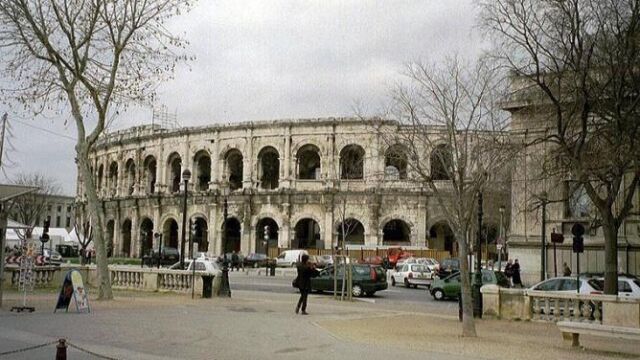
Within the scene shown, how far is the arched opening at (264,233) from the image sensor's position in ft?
194

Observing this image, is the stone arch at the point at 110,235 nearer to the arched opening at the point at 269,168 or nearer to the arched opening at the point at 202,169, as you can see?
the arched opening at the point at 202,169

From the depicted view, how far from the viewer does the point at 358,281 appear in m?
28.7

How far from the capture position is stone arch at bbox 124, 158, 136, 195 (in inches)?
2677

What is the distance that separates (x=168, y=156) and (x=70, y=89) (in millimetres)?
42153

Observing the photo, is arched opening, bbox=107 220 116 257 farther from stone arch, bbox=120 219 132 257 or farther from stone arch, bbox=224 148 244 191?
stone arch, bbox=224 148 244 191

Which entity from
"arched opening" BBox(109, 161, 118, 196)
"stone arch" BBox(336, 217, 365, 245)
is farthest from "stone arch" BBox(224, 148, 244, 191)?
"arched opening" BBox(109, 161, 118, 196)

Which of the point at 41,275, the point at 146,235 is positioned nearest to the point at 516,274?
the point at 41,275

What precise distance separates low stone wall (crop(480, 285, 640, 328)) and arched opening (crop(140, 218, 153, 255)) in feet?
168

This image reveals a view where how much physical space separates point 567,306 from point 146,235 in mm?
53880

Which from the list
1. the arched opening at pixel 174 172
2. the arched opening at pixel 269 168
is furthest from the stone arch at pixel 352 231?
the arched opening at pixel 174 172

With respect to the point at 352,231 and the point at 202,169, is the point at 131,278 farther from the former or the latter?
the point at 202,169

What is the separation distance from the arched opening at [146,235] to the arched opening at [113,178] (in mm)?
5953

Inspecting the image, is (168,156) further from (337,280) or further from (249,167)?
(337,280)

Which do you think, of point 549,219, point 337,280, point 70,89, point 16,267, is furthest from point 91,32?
point 549,219
